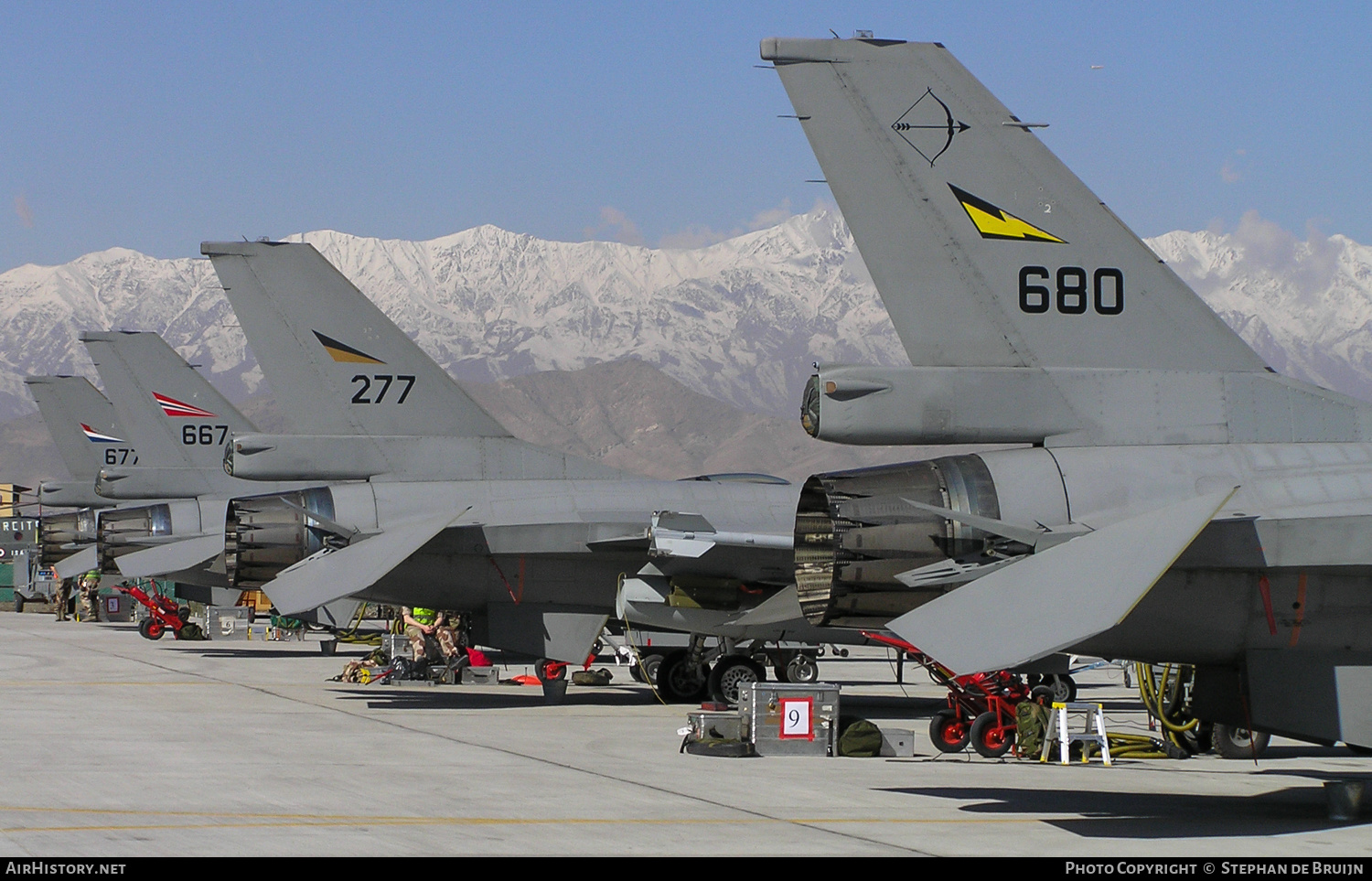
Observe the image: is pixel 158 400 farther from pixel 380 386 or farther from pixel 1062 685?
pixel 1062 685

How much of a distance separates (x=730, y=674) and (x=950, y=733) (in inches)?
251

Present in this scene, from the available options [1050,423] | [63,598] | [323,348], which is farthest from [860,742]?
[63,598]

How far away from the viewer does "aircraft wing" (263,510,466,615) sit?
1906 centimetres

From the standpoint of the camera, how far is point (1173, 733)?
44.6 feet

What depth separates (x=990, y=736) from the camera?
51.4ft

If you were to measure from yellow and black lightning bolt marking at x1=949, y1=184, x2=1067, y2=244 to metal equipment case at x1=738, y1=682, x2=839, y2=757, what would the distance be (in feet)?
20.6

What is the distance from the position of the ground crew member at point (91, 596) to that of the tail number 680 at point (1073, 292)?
139ft

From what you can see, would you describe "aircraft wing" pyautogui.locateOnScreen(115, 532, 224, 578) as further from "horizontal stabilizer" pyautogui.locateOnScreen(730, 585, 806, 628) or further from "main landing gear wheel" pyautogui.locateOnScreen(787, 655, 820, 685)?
"horizontal stabilizer" pyautogui.locateOnScreen(730, 585, 806, 628)

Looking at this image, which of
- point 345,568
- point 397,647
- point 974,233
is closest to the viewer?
point 974,233

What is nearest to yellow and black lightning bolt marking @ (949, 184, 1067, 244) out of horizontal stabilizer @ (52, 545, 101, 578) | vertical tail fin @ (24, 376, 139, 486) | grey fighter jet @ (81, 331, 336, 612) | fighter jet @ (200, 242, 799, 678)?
fighter jet @ (200, 242, 799, 678)

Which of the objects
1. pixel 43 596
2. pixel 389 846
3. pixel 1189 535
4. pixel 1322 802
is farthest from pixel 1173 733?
pixel 43 596

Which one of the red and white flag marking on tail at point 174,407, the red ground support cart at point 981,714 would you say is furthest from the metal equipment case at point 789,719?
the red and white flag marking on tail at point 174,407

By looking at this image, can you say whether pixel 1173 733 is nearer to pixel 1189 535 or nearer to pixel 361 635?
pixel 1189 535
